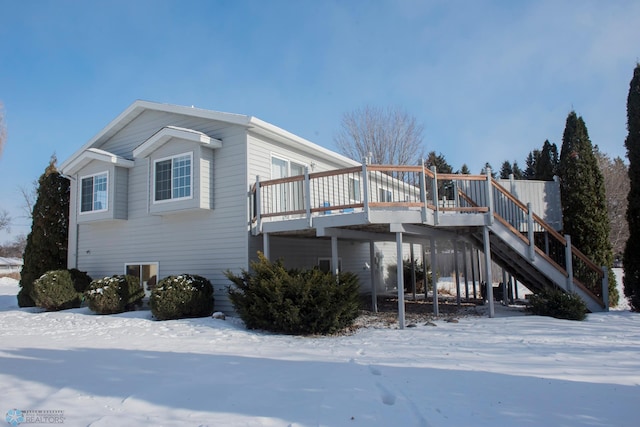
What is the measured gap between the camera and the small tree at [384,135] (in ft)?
94.9

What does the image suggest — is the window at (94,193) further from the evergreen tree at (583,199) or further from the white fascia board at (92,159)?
the evergreen tree at (583,199)

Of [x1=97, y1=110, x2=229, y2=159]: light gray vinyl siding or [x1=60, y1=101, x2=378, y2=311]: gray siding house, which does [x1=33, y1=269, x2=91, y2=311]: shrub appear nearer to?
[x1=60, y1=101, x2=378, y2=311]: gray siding house

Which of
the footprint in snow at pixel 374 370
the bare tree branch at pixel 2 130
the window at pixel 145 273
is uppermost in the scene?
the bare tree branch at pixel 2 130

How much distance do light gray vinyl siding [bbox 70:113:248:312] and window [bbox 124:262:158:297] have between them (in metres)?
0.17

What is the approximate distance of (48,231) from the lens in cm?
1495

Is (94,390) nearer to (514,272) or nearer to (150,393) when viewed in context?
(150,393)

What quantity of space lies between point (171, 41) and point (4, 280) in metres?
25.8

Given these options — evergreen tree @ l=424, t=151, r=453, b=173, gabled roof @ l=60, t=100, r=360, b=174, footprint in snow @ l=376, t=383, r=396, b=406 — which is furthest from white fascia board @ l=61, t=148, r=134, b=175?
evergreen tree @ l=424, t=151, r=453, b=173

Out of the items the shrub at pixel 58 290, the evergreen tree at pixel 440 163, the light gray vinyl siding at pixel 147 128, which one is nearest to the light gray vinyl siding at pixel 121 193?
the light gray vinyl siding at pixel 147 128

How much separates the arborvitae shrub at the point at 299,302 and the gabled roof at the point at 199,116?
12.8 feet

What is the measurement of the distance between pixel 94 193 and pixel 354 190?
26.4ft

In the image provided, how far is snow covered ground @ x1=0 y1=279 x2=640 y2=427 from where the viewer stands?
12.9 ft

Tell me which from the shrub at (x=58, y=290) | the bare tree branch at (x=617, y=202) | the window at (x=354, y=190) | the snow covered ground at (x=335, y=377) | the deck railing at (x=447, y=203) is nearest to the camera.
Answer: the snow covered ground at (x=335, y=377)

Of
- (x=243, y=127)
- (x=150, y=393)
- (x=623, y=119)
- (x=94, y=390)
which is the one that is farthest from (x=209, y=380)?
(x=623, y=119)
